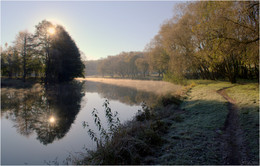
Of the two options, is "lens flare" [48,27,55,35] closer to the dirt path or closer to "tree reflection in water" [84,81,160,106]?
→ "tree reflection in water" [84,81,160,106]

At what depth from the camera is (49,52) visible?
3136 cm

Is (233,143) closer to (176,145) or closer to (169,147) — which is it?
(176,145)

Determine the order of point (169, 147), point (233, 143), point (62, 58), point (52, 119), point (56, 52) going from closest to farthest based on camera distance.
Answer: point (233, 143) → point (169, 147) → point (52, 119) → point (56, 52) → point (62, 58)

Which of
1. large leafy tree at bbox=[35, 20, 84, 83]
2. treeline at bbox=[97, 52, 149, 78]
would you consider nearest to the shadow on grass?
large leafy tree at bbox=[35, 20, 84, 83]

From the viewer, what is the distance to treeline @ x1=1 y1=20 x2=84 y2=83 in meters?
31.1

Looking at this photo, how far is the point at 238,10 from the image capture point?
995cm

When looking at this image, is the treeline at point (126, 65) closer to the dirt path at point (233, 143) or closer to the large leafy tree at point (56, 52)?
the large leafy tree at point (56, 52)

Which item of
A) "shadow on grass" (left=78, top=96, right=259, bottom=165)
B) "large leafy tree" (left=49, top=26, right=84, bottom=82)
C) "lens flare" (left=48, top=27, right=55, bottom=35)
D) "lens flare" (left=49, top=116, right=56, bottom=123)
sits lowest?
"lens flare" (left=49, top=116, right=56, bottom=123)

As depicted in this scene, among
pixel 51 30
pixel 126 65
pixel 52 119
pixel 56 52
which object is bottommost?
pixel 52 119

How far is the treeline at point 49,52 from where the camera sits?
102ft

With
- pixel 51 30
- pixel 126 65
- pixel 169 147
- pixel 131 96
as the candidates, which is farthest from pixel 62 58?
pixel 126 65

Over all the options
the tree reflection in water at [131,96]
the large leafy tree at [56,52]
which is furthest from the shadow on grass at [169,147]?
the large leafy tree at [56,52]

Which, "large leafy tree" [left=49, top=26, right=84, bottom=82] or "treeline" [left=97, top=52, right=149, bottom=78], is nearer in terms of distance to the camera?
"large leafy tree" [left=49, top=26, right=84, bottom=82]

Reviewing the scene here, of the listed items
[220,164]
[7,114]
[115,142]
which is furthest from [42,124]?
[220,164]
